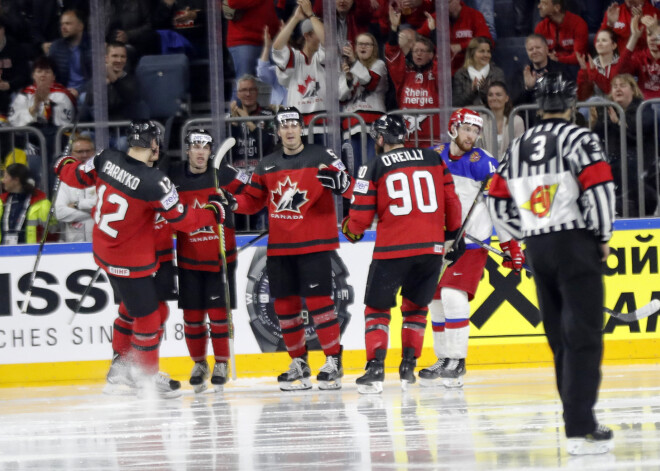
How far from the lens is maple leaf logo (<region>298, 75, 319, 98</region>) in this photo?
8820 mm

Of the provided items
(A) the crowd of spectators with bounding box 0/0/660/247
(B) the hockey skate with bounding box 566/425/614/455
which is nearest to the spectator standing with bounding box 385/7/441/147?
(A) the crowd of spectators with bounding box 0/0/660/247

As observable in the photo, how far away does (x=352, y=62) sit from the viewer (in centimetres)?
900

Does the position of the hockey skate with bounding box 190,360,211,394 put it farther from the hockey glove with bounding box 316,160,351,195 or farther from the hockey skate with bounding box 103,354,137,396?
the hockey glove with bounding box 316,160,351,195

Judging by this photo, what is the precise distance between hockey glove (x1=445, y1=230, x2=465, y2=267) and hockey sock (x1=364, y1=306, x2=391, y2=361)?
59 cm

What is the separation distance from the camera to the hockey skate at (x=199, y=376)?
7.44 meters

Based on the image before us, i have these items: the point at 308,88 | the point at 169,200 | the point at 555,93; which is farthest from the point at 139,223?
the point at 555,93

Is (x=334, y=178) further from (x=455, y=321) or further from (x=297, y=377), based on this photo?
(x=297, y=377)

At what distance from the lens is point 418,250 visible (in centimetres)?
692

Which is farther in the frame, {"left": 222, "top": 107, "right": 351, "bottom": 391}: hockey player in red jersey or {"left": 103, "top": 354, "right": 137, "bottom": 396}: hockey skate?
{"left": 103, "top": 354, "right": 137, "bottom": 396}: hockey skate

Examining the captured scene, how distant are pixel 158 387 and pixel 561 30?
14.8 ft

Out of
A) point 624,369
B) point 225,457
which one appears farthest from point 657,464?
point 624,369

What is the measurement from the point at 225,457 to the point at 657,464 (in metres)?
1.78

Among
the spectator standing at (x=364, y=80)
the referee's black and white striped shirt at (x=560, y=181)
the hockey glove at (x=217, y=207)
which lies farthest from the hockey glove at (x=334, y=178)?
the referee's black and white striped shirt at (x=560, y=181)

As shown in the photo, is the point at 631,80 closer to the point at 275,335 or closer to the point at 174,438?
the point at 275,335
